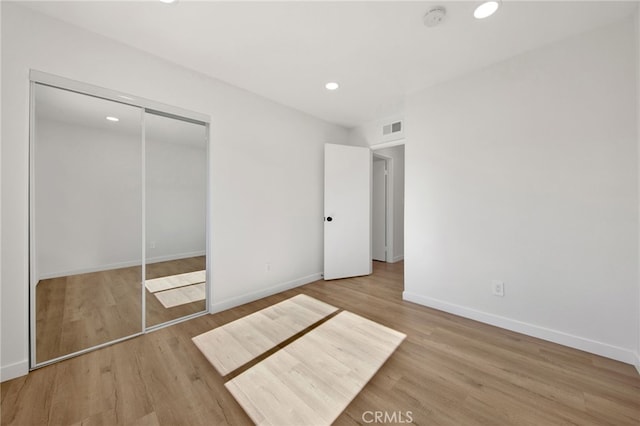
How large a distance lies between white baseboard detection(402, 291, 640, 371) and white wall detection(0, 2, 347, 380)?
1925mm

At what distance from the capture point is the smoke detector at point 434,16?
69.2 inches

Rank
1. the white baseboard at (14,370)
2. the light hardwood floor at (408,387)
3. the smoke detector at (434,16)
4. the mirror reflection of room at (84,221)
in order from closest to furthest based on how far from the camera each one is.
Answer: the light hardwood floor at (408,387), the white baseboard at (14,370), the smoke detector at (434,16), the mirror reflection of room at (84,221)

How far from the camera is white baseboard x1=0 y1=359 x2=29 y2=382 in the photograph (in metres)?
1.65

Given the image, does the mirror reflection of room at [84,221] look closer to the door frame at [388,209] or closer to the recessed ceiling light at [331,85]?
the recessed ceiling light at [331,85]

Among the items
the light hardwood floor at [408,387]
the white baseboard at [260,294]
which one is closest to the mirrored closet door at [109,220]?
the white baseboard at [260,294]

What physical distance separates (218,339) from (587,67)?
396cm

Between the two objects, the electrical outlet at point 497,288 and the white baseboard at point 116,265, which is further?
the electrical outlet at point 497,288

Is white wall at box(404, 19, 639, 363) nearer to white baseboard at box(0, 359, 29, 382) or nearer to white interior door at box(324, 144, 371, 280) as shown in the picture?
white interior door at box(324, 144, 371, 280)

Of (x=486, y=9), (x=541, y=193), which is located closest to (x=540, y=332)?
(x=541, y=193)

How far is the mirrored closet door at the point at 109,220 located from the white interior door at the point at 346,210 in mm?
1935

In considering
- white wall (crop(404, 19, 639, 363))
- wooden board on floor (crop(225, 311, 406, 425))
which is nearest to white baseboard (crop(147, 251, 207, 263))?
wooden board on floor (crop(225, 311, 406, 425))

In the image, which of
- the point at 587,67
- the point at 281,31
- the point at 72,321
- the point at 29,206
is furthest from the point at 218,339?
the point at 587,67

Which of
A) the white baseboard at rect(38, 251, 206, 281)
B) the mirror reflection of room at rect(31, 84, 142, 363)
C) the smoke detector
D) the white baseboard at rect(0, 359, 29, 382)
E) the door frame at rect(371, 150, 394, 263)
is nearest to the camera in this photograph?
the white baseboard at rect(0, 359, 29, 382)

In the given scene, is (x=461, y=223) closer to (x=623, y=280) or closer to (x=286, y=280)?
(x=623, y=280)
